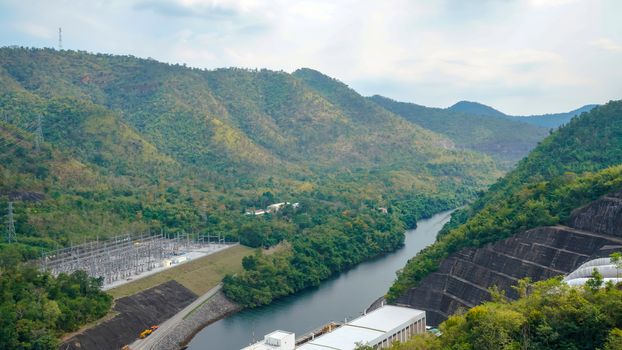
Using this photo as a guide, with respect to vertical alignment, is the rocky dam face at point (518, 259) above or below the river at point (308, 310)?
above

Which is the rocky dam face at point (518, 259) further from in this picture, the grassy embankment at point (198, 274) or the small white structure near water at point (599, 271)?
the grassy embankment at point (198, 274)

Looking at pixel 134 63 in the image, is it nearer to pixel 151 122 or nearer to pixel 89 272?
pixel 151 122

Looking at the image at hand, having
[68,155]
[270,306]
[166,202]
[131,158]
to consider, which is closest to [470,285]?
[270,306]

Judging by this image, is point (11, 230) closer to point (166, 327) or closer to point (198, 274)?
point (198, 274)

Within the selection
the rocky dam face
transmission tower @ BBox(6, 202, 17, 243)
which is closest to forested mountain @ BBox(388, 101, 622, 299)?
the rocky dam face

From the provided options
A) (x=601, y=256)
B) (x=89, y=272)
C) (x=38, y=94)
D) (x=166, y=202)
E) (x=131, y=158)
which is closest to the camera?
(x=601, y=256)

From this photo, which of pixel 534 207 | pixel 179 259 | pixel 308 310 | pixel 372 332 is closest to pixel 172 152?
pixel 179 259

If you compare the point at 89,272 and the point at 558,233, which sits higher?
the point at 558,233

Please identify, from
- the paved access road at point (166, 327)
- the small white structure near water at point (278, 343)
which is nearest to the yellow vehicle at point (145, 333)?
the paved access road at point (166, 327)
